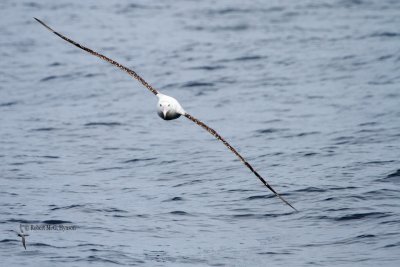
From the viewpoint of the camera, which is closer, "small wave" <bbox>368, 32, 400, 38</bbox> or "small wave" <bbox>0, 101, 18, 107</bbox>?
"small wave" <bbox>0, 101, 18, 107</bbox>

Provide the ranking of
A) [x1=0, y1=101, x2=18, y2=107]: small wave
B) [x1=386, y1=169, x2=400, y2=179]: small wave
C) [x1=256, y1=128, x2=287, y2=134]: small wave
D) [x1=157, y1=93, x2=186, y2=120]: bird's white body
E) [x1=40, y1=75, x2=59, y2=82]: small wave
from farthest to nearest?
1. [x1=40, y1=75, x2=59, y2=82]: small wave
2. [x1=0, y1=101, x2=18, y2=107]: small wave
3. [x1=256, y1=128, x2=287, y2=134]: small wave
4. [x1=386, y1=169, x2=400, y2=179]: small wave
5. [x1=157, y1=93, x2=186, y2=120]: bird's white body

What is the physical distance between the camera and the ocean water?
16.5 metres

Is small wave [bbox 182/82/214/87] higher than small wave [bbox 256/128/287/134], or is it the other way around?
small wave [bbox 182/82/214/87]

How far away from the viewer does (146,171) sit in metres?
20.9

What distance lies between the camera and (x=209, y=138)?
77.2ft

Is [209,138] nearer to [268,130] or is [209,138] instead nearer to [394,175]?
[268,130]

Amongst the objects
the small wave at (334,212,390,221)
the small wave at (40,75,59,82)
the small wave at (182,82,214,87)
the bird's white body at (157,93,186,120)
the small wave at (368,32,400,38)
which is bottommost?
the small wave at (182,82,214,87)

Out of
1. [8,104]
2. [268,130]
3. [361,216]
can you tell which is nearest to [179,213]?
[361,216]

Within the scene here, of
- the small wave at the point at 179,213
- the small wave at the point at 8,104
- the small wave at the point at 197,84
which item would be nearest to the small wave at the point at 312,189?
the small wave at the point at 179,213

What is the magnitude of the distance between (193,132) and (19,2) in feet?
77.8

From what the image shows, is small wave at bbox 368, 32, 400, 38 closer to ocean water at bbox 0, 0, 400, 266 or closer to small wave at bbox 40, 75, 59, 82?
ocean water at bbox 0, 0, 400, 266

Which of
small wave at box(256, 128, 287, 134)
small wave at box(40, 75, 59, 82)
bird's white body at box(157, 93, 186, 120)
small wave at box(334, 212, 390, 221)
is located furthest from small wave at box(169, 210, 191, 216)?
small wave at box(40, 75, 59, 82)

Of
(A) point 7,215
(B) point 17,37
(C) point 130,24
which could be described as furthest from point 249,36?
(A) point 7,215

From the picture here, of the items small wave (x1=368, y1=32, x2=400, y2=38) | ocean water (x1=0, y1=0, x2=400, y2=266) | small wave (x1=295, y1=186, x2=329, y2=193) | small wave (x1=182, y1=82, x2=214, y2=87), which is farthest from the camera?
small wave (x1=368, y1=32, x2=400, y2=38)
